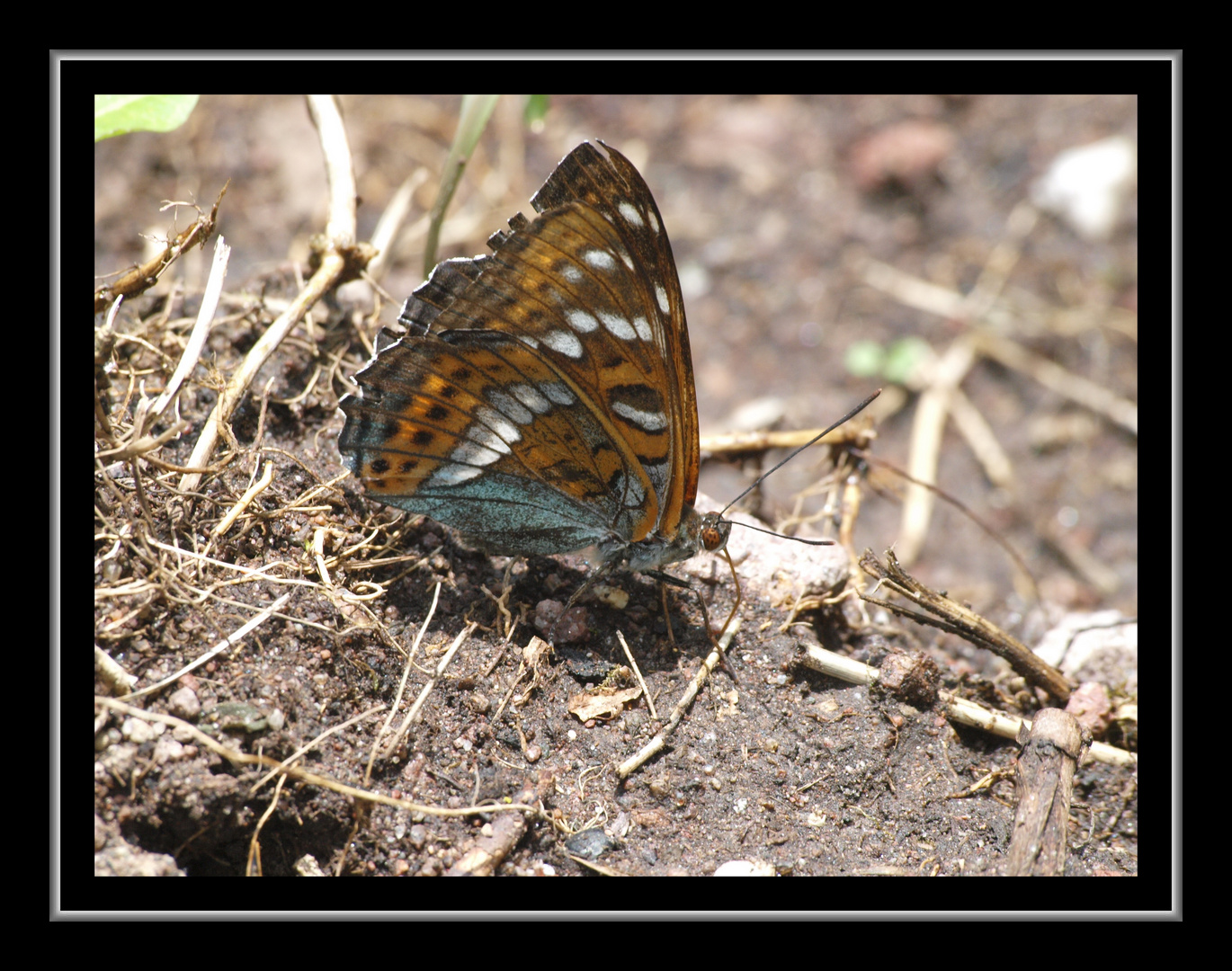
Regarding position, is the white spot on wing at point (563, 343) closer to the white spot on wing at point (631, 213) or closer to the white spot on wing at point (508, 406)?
the white spot on wing at point (508, 406)

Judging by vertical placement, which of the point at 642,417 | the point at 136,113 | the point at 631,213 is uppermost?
the point at 136,113

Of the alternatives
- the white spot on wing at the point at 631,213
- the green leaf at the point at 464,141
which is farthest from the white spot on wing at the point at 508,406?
the green leaf at the point at 464,141

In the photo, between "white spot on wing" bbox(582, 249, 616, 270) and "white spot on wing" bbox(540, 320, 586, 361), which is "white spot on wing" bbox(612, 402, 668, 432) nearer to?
"white spot on wing" bbox(540, 320, 586, 361)

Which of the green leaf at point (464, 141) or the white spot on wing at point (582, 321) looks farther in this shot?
the green leaf at point (464, 141)

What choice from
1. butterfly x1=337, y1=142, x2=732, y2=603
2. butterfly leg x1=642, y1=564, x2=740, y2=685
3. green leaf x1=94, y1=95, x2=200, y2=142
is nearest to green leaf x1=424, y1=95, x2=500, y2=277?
green leaf x1=94, y1=95, x2=200, y2=142

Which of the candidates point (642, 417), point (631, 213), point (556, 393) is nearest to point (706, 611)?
point (642, 417)

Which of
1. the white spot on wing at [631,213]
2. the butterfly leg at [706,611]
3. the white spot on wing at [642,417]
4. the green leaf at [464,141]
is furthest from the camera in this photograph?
the green leaf at [464,141]

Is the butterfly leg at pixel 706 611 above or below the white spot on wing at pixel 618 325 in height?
below

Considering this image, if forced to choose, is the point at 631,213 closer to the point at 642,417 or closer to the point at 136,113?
the point at 642,417
